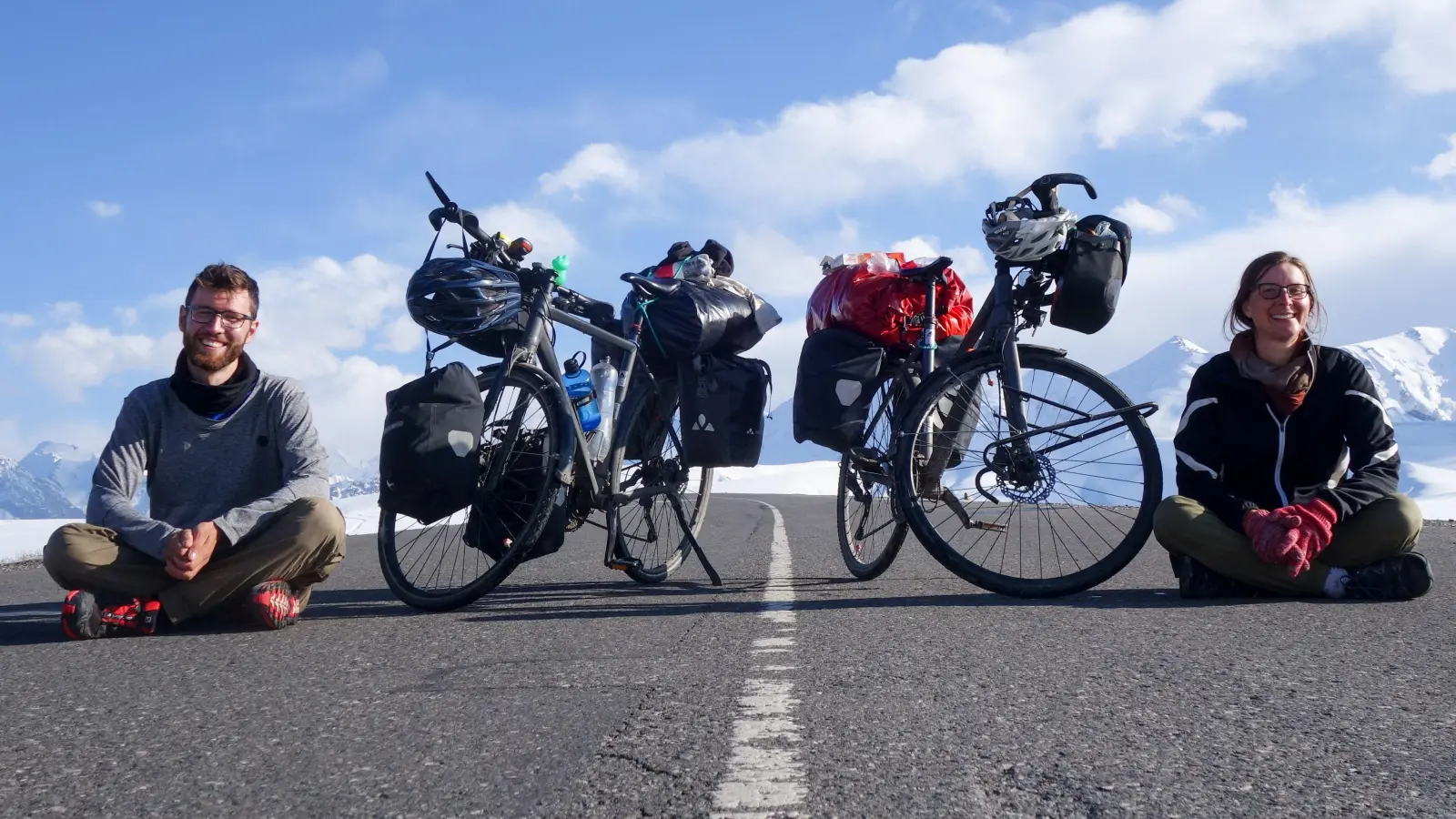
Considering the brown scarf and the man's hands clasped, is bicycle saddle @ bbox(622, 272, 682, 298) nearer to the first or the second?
the man's hands clasped

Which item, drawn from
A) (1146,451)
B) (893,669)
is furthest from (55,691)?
(1146,451)

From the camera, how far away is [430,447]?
3.76m

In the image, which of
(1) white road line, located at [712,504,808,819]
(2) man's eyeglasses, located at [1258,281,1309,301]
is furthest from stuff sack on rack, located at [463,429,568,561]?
(2) man's eyeglasses, located at [1258,281,1309,301]

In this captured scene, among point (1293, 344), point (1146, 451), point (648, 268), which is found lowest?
point (1146, 451)

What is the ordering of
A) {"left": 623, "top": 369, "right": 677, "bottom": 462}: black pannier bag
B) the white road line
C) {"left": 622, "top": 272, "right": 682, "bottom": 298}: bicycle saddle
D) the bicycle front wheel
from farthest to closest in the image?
{"left": 623, "top": 369, "right": 677, "bottom": 462}: black pannier bag < {"left": 622, "top": 272, "right": 682, "bottom": 298}: bicycle saddle < the bicycle front wheel < the white road line

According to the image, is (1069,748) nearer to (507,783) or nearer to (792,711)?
(792,711)

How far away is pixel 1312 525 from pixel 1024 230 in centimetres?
136

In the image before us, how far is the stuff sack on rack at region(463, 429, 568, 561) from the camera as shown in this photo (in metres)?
3.97

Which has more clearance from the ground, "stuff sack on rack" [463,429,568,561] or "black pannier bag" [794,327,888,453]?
"black pannier bag" [794,327,888,453]

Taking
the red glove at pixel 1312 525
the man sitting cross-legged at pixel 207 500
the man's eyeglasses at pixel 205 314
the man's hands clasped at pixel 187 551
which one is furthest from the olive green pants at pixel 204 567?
the red glove at pixel 1312 525

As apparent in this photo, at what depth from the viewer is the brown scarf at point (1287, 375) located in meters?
3.97

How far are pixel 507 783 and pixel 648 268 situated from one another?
13.1 ft

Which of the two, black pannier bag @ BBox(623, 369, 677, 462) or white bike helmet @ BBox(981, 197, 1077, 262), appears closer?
white bike helmet @ BBox(981, 197, 1077, 262)

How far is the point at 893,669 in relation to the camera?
2.55m
